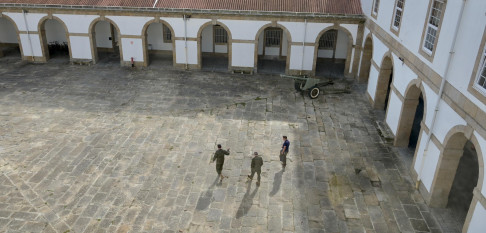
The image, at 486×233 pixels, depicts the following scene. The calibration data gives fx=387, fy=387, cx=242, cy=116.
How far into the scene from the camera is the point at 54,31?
28906mm

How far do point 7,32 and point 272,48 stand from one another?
19953 millimetres

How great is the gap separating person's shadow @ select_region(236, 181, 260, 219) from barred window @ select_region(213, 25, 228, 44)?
1650 centimetres

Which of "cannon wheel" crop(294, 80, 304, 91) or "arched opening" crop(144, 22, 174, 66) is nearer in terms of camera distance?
"cannon wheel" crop(294, 80, 304, 91)

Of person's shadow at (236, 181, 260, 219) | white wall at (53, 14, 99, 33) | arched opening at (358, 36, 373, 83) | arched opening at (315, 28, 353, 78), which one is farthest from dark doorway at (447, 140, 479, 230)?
white wall at (53, 14, 99, 33)

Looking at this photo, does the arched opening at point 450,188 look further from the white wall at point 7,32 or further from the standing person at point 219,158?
the white wall at point 7,32

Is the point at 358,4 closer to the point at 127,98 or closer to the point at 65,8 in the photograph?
the point at 127,98

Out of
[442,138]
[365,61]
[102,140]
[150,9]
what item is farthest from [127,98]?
[442,138]

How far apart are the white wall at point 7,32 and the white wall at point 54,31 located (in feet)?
8.31

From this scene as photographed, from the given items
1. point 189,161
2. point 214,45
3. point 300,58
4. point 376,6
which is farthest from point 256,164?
point 214,45

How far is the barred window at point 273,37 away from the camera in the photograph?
2733 cm

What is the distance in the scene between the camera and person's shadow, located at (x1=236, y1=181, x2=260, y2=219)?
489 inches

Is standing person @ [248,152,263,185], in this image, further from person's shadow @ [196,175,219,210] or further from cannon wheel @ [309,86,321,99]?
cannon wheel @ [309,86,321,99]

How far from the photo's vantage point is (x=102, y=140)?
1658 centimetres

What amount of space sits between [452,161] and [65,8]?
23.3 m
